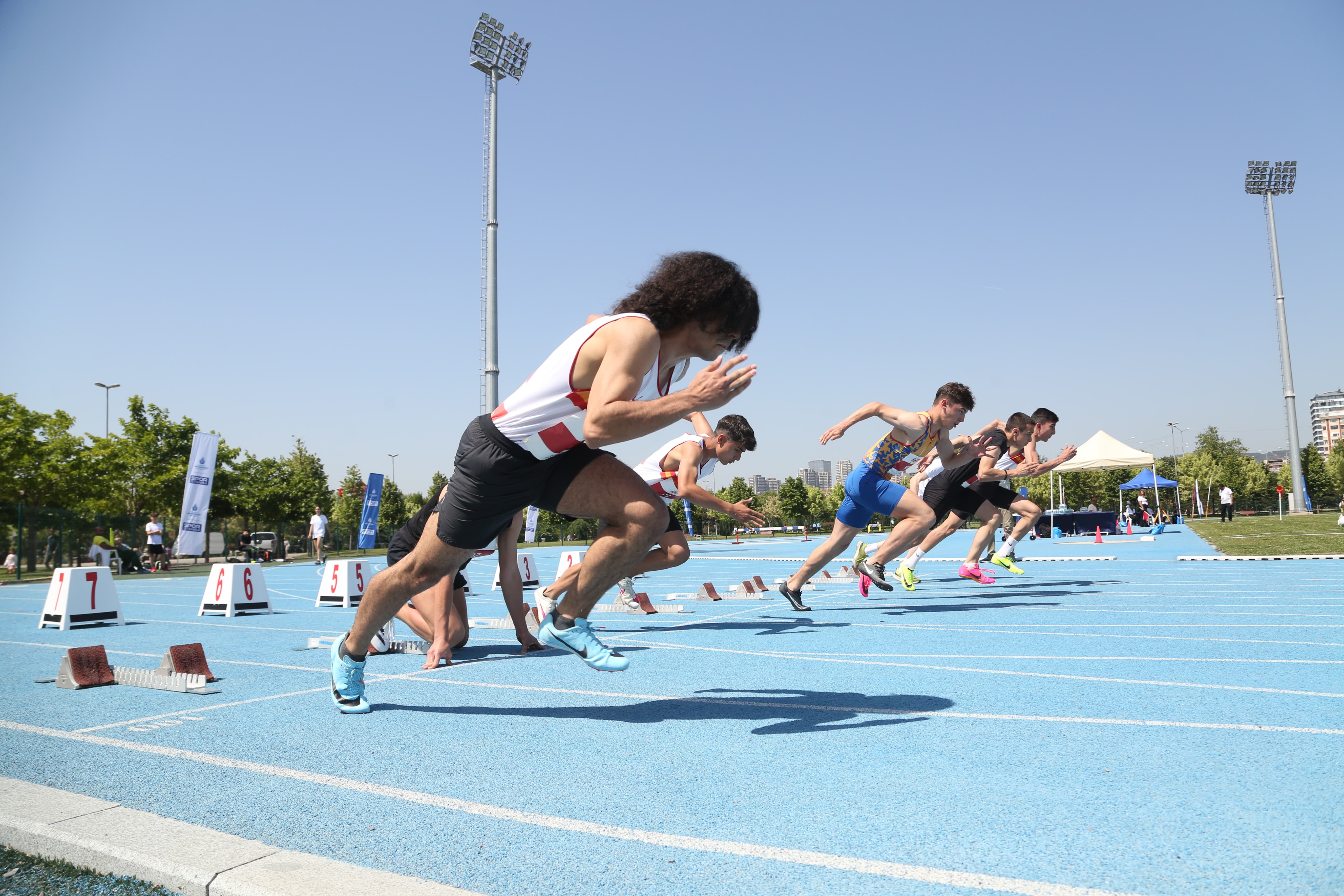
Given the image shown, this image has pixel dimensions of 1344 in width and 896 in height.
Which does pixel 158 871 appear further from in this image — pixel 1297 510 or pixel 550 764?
pixel 1297 510

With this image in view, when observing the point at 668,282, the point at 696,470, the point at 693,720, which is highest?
the point at 668,282

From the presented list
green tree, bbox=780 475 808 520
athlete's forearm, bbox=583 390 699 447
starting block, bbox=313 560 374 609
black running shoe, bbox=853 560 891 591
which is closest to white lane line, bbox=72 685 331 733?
athlete's forearm, bbox=583 390 699 447

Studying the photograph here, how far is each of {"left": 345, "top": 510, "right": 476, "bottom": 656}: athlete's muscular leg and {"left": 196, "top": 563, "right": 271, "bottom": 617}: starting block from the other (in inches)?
266

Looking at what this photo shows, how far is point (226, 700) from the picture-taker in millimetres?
4461

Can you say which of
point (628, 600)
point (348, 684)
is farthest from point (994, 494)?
point (348, 684)

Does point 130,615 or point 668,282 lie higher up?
point 668,282

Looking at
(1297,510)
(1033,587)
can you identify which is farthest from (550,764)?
(1297,510)

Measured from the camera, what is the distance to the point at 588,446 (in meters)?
3.49

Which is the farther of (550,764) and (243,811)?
(550,764)

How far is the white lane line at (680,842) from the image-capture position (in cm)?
193

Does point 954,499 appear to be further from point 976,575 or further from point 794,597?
point 794,597

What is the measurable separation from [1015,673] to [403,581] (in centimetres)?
340

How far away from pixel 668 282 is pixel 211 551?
1963 inches

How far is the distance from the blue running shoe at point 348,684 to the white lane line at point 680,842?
0.72 m
